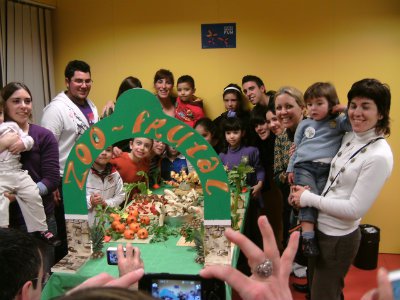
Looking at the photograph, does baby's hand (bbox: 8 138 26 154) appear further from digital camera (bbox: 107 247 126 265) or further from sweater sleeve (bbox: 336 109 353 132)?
sweater sleeve (bbox: 336 109 353 132)

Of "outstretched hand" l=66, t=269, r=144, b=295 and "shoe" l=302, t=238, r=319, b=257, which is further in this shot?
"shoe" l=302, t=238, r=319, b=257

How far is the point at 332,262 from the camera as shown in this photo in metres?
2.27

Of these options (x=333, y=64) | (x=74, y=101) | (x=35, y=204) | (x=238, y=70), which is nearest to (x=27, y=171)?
(x=35, y=204)

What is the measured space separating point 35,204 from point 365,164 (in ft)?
6.58

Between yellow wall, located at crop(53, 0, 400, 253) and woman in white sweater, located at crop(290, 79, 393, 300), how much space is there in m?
2.42

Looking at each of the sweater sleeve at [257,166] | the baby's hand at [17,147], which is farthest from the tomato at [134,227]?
the sweater sleeve at [257,166]

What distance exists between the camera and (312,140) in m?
2.69

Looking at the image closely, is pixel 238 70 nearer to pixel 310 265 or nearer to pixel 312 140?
pixel 312 140

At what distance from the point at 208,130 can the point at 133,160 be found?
0.89 meters

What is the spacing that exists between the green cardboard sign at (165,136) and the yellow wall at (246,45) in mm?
2717

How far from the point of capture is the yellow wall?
4.42 meters

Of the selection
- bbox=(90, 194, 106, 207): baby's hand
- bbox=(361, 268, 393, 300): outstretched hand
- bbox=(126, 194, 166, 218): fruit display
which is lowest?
bbox=(126, 194, 166, 218): fruit display

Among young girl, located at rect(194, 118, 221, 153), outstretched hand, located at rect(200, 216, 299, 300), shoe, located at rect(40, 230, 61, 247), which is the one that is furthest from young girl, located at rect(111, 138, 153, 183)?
outstretched hand, located at rect(200, 216, 299, 300)

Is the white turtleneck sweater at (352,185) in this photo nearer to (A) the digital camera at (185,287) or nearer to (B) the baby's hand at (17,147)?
(A) the digital camera at (185,287)
